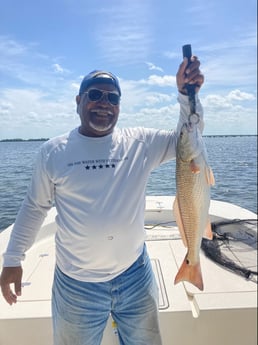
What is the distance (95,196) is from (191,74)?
896mm

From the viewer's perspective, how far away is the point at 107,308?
6.41 ft

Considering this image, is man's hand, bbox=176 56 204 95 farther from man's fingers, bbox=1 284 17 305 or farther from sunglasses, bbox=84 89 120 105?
man's fingers, bbox=1 284 17 305

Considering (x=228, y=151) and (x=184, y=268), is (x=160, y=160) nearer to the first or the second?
(x=184, y=268)

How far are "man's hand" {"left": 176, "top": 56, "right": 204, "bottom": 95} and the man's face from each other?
22.6 inches

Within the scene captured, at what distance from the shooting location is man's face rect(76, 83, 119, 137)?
194 cm

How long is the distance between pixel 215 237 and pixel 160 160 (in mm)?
1491

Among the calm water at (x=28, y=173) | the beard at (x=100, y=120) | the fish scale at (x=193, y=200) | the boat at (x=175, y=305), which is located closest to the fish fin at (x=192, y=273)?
the fish scale at (x=193, y=200)

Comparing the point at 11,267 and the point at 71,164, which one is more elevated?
the point at 71,164

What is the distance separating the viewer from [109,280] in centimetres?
194

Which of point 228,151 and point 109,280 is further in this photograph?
point 228,151

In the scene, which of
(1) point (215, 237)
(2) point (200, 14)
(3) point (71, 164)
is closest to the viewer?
(2) point (200, 14)

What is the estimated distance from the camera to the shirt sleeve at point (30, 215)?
1994 millimetres

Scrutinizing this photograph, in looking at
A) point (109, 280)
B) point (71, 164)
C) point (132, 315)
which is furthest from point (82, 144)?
point (132, 315)

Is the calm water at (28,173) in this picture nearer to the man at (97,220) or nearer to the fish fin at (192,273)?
the man at (97,220)
